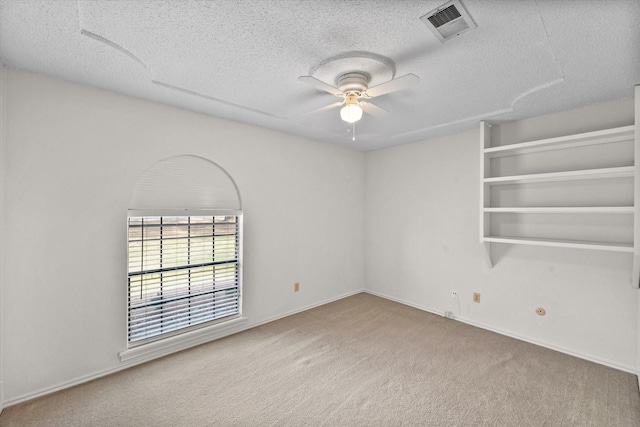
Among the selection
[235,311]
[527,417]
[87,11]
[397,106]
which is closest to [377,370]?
[527,417]

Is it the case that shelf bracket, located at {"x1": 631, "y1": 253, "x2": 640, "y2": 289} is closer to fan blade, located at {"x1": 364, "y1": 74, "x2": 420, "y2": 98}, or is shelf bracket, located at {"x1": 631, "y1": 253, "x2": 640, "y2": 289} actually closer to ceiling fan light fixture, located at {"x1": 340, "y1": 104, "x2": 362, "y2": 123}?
fan blade, located at {"x1": 364, "y1": 74, "x2": 420, "y2": 98}

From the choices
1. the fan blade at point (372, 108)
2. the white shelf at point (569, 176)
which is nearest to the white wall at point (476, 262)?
the white shelf at point (569, 176)

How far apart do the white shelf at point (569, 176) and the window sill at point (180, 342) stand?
10.7 ft

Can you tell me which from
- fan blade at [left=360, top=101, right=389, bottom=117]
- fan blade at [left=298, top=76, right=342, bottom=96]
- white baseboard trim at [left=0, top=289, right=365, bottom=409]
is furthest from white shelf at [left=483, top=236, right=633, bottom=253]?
white baseboard trim at [left=0, top=289, right=365, bottom=409]

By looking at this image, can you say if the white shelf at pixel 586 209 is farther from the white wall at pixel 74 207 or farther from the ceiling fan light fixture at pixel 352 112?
the white wall at pixel 74 207

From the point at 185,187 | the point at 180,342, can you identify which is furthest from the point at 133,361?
the point at 185,187

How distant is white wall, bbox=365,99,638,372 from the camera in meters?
2.65

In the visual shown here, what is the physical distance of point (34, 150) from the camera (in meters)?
2.13

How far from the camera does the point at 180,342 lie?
2834 millimetres

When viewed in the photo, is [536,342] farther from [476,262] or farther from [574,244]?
[574,244]

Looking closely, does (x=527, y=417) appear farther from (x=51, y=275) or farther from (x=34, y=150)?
(x=34, y=150)

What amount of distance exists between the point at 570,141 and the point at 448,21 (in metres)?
2.10

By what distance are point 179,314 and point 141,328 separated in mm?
334

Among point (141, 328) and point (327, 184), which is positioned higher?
point (327, 184)
